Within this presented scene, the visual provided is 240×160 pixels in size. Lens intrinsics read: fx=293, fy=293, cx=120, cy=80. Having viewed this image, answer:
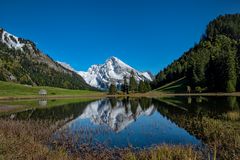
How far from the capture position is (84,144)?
27.8 meters

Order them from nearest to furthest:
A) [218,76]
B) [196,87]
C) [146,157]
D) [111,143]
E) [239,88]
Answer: [146,157] → [111,143] → [239,88] → [218,76] → [196,87]

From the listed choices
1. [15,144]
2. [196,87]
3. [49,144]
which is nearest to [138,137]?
[49,144]

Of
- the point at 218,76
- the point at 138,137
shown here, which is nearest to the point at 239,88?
the point at 218,76

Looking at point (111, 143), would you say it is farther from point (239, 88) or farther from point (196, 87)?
point (196, 87)

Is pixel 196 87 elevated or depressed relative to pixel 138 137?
elevated

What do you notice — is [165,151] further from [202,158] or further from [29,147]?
[29,147]

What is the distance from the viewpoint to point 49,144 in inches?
1093

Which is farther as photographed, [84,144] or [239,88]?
[239,88]

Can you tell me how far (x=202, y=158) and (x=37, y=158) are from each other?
11.0 metres

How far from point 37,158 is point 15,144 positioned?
4.78 meters

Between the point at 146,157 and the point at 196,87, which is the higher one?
the point at 196,87

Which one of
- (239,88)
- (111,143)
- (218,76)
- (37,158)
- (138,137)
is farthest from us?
(218,76)

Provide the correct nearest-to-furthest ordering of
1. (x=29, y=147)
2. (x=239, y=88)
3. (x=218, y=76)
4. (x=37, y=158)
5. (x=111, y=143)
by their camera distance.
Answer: (x=37, y=158) < (x=29, y=147) < (x=111, y=143) < (x=239, y=88) < (x=218, y=76)

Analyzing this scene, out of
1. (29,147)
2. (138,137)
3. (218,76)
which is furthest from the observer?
(218,76)
